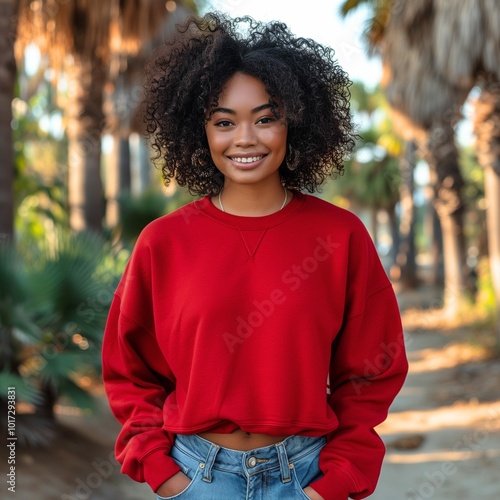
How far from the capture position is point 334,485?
2055 millimetres

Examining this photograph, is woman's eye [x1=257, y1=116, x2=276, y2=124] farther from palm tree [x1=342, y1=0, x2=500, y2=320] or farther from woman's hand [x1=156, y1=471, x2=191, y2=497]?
palm tree [x1=342, y1=0, x2=500, y2=320]

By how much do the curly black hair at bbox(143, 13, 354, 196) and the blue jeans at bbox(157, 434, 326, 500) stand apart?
78 cm

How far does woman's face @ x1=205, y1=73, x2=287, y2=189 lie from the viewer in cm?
213

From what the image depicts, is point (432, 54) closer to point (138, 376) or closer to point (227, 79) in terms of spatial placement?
point (227, 79)

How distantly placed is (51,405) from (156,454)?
4.54 metres

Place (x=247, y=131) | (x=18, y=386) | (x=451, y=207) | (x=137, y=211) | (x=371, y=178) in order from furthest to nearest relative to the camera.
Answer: (x=371, y=178)
(x=451, y=207)
(x=137, y=211)
(x=18, y=386)
(x=247, y=131)

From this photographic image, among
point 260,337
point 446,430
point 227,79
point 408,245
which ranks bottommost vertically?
point 408,245

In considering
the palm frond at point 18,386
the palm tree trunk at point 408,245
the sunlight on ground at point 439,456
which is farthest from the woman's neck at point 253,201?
the palm tree trunk at point 408,245

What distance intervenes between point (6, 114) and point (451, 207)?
11164 mm

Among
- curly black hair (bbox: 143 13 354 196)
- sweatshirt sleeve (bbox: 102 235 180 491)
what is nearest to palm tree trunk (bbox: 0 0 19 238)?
curly black hair (bbox: 143 13 354 196)

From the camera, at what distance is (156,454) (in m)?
2.11

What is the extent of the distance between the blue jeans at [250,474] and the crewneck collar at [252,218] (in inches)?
23.0

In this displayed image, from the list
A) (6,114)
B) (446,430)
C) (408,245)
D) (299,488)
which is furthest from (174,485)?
(408,245)

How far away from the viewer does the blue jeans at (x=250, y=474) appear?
2031 mm
